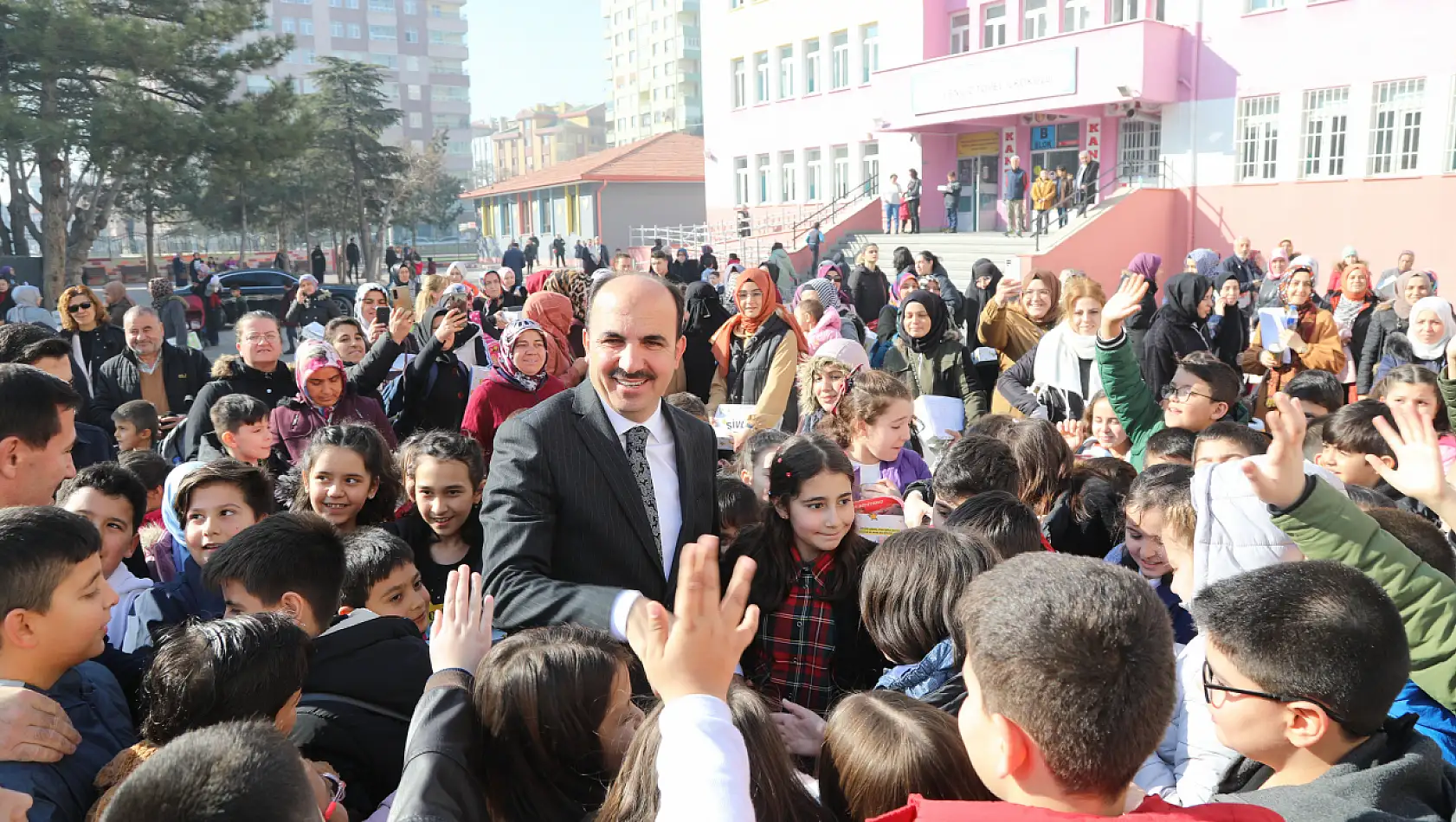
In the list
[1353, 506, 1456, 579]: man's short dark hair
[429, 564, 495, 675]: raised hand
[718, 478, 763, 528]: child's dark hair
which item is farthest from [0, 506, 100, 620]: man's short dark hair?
[1353, 506, 1456, 579]: man's short dark hair

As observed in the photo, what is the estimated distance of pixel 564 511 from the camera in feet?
7.78

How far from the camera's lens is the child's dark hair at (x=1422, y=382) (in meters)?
4.74

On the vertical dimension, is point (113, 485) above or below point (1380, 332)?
below

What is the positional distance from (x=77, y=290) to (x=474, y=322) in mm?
2870

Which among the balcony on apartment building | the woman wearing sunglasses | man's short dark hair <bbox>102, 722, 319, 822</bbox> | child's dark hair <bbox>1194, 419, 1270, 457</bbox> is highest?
the balcony on apartment building

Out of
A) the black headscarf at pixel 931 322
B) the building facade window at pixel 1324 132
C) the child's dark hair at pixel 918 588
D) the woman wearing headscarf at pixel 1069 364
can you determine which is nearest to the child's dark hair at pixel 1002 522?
the child's dark hair at pixel 918 588

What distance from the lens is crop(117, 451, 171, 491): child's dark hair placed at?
408 cm

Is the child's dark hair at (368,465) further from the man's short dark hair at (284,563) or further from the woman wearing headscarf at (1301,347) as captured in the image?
the woman wearing headscarf at (1301,347)

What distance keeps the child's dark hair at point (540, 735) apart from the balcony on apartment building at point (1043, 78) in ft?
72.7

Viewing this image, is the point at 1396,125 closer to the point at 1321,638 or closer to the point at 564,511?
the point at 1321,638

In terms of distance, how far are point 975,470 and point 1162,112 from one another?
70.4 feet

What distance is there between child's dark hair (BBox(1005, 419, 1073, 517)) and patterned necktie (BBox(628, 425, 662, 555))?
1.99 m

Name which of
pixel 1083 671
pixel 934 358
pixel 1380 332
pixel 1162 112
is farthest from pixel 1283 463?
pixel 1162 112

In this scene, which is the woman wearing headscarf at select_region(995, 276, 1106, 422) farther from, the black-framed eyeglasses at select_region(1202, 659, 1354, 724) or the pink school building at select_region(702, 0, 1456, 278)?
the pink school building at select_region(702, 0, 1456, 278)
